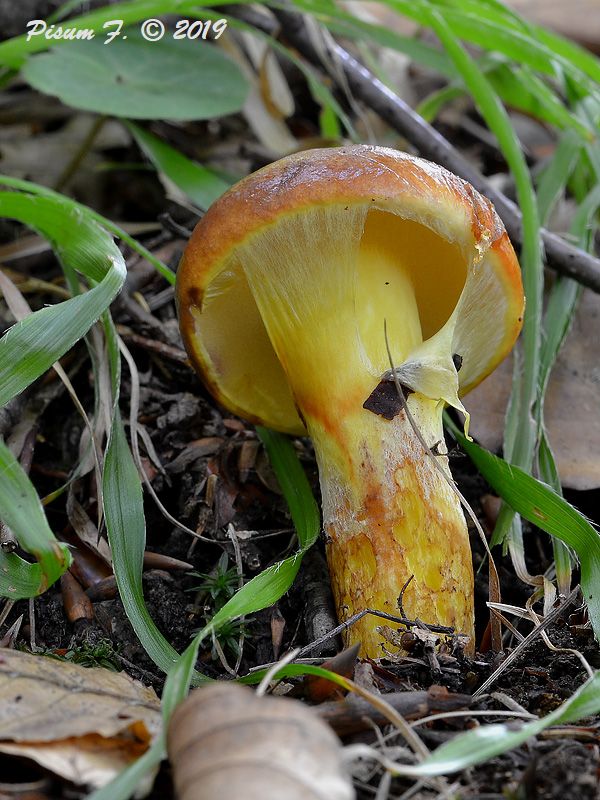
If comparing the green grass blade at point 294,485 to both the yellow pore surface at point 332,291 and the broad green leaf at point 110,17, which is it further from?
the broad green leaf at point 110,17

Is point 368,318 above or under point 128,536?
above

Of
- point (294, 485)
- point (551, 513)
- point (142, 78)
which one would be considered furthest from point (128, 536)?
point (142, 78)

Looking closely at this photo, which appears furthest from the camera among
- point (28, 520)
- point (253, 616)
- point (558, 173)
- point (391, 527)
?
point (558, 173)

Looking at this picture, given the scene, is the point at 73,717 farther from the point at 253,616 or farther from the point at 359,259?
the point at 359,259

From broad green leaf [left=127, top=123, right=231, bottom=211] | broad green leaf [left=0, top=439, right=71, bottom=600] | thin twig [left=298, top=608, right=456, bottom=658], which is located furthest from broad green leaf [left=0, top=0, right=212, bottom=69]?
thin twig [left=298, top=608, right=456, bottom=658]

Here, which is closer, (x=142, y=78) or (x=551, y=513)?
(x=551, y=513)

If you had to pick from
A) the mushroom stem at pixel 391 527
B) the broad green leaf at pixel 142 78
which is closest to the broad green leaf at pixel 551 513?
the mushroom stem at pixel 391 527

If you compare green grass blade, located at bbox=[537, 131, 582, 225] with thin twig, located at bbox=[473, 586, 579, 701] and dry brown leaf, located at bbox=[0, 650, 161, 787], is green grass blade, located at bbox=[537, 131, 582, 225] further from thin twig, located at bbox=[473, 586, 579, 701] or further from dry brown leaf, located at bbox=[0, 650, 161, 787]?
dry brown leaf, located at bbox=[0, 650, 161, 787]
